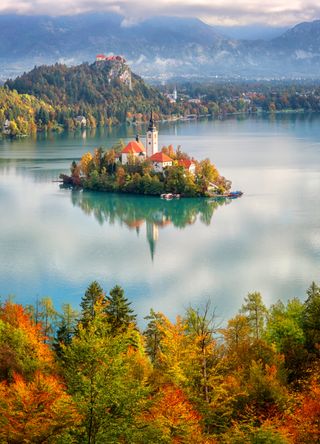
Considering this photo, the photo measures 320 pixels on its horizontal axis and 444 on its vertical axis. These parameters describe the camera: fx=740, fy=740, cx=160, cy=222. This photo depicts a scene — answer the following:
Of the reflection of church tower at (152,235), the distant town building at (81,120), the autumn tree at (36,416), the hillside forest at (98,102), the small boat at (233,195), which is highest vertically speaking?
the hillside forest at (98,102)

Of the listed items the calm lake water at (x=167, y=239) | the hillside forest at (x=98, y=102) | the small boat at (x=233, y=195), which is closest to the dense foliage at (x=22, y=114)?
the hillside forest at (x=98, y=102)

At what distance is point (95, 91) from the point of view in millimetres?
52531

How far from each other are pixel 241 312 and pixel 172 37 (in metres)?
178

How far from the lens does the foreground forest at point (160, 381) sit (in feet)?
12.5

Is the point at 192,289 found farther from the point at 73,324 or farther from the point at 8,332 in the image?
the point at 8,332

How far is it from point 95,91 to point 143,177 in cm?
3406

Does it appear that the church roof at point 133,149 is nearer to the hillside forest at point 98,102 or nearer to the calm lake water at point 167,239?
the calm lake water at point 167,239

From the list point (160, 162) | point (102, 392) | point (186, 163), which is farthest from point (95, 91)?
point (102, 392)

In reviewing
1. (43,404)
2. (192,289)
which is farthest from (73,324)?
(43,404)

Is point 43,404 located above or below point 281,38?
below

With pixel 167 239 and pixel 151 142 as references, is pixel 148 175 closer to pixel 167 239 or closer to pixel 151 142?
pixel 151 142

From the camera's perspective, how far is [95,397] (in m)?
3.71

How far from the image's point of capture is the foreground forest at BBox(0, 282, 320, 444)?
382 centimetres

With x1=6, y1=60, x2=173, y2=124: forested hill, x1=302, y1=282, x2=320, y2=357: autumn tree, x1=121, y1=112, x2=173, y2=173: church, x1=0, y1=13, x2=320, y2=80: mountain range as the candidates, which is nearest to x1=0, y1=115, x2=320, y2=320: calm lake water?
x1=121, y1=112, x2=173, y2=173: church
